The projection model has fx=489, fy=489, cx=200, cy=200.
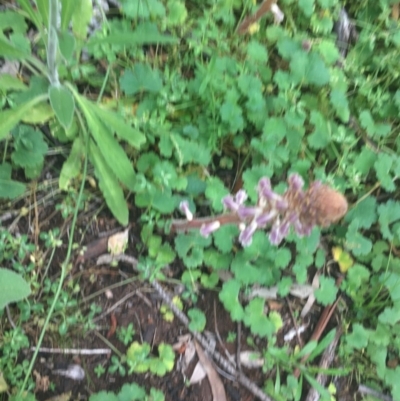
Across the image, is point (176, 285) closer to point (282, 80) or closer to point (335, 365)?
point (335, 365)

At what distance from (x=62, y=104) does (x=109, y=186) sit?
1.27 feet

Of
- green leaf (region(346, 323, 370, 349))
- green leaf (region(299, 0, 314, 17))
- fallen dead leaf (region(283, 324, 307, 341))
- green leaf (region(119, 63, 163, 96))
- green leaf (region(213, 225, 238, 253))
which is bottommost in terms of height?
fallen dead leaf (region(283, 324, 307, 341))

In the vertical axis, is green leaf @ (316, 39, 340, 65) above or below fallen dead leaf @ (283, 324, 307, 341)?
above

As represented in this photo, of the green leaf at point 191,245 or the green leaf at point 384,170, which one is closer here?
the green leaf at point 191,245

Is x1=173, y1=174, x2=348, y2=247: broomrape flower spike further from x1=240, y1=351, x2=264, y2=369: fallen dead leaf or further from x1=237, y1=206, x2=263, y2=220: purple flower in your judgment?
x1=240, y1=351, x2=264, y2=369: fallen dead leaf

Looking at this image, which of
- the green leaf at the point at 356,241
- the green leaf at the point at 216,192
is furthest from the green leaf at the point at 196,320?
the green leaf at the point at 356,241

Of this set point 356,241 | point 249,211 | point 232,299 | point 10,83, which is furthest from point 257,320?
point 10,83

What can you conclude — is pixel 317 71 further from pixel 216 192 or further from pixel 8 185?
pixel 8 185

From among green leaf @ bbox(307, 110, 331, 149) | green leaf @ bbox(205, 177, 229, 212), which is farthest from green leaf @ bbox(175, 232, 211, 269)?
green leaf @ bbox(307, 110, 331, 149)

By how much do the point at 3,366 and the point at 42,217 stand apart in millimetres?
518

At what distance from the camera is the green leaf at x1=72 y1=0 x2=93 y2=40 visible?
1.74 m

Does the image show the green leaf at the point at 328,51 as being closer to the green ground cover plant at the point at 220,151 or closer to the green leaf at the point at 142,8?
the green ground cover plant at the point at 220,151

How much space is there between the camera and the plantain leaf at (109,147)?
164cm

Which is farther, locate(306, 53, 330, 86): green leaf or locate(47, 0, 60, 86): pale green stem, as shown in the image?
locate(306, 53, 330, 86): green leaf
